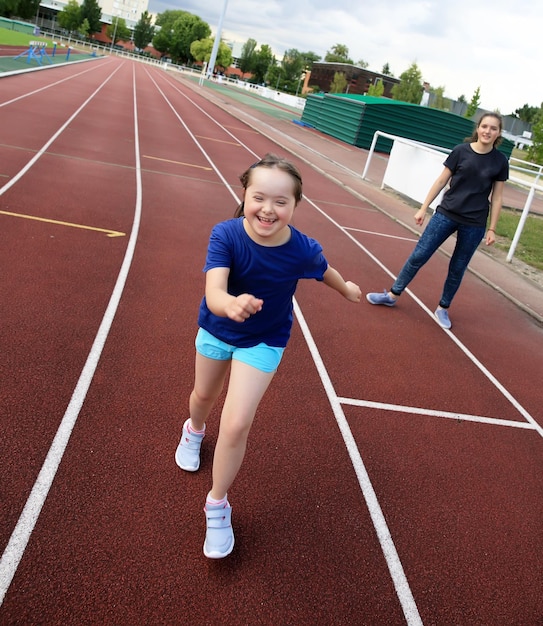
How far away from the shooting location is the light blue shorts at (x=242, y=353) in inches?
103

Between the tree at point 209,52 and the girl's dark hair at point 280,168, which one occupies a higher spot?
the tree at point 209,52

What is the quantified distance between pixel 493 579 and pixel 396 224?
33.2 feet

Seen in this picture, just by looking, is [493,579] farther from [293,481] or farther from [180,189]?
[180,189]

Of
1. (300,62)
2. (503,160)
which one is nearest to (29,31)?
(300,62)

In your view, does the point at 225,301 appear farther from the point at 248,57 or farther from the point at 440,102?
the point at 248,57

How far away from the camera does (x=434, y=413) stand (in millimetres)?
4652

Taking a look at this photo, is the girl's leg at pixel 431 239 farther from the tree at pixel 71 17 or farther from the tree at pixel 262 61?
the tree at pixel 71 17

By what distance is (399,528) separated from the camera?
3.25 metres

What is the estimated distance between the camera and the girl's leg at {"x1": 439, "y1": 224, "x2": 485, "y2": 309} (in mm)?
6145

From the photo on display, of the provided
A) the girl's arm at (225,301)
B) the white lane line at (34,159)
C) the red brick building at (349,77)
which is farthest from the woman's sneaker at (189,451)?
the red brick building at (349,77)

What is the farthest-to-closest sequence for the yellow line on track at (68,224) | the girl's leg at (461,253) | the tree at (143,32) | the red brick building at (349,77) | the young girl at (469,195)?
the tree at (143,32) < the red brick building at (349,77) < the yellow line on track at (68,224) < the girl's leg at (461,253) < the young girl at (469,195)

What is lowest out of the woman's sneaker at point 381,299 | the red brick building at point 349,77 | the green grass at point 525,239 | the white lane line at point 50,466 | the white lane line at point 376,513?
the white lane line at point 50,466

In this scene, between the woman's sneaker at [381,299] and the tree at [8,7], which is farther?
the tree at [8,7]

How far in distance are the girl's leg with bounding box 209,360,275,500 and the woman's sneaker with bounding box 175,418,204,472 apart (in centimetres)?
66
